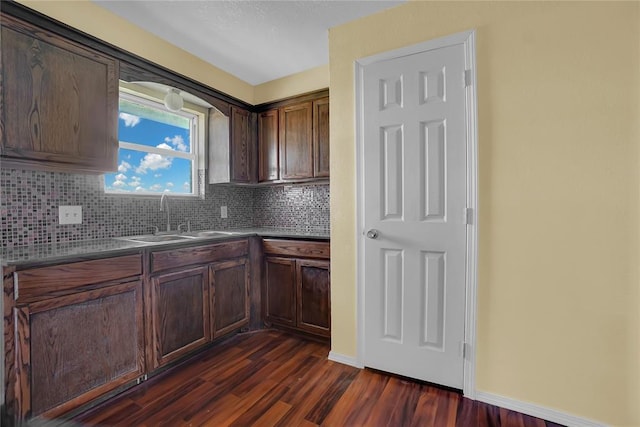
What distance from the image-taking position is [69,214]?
1.92 m

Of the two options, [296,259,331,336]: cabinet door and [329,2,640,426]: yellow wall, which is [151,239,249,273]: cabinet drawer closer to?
[296,259,331,336]: cabinet door

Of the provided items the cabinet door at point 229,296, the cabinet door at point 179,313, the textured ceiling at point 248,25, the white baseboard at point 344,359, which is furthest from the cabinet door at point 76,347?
the textured ceiling at point 248,25

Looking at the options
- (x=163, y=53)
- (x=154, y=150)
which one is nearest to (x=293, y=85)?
(x=163, y=53)

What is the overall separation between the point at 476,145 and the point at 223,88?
2334 millimetres

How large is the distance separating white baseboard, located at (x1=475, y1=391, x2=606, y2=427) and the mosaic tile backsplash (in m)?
1.85

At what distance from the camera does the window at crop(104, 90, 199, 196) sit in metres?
2.35

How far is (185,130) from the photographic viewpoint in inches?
114

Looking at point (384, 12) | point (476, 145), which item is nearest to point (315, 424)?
point (476, 145)

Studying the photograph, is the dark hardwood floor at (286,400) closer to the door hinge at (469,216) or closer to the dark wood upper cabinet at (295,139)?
the door hinge at (469,216)

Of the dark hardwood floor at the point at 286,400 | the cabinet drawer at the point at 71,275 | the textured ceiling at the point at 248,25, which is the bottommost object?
the dark hardwood floor at the point at 286,400

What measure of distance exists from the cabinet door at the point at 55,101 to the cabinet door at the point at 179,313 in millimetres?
882

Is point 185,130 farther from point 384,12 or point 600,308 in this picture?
point 600,308

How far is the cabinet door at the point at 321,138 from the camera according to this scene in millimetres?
2666

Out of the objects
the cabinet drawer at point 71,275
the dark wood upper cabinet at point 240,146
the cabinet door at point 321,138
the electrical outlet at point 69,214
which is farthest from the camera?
the dark wood upper cabinet at point 240,146
